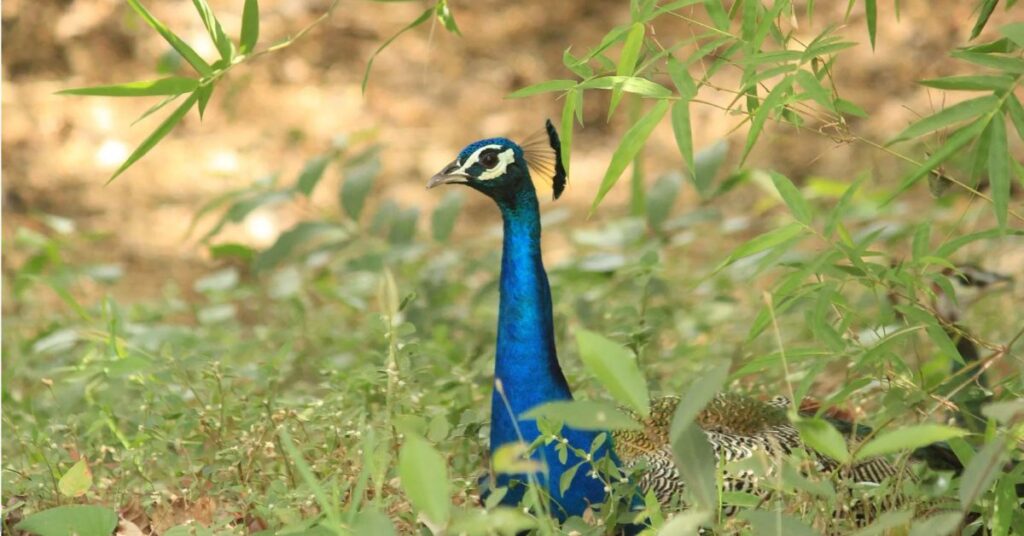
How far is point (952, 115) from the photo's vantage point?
5.17ft

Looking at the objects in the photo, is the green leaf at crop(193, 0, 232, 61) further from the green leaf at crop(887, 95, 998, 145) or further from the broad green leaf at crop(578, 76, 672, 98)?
the green leaf at crop(887, 95, 998, 145)

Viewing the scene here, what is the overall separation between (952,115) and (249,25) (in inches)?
37.9

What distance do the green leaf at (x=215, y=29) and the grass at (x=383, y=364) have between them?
0.43 meters

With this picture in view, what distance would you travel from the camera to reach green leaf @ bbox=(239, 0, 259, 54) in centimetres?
196

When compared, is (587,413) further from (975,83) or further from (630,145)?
(975,83)

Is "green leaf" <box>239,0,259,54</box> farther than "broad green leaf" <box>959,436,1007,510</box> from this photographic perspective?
Yes

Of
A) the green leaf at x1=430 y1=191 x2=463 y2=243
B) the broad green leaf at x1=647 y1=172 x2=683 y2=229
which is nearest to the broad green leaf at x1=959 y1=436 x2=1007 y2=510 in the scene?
the broad green leaf at x1=647 y1=172 x2=683 y2=229

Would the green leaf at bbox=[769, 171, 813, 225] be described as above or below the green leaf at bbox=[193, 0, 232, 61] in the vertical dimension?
below

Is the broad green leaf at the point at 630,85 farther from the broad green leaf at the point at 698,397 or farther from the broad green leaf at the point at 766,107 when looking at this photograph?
the broad green leaf at the point at 698,397

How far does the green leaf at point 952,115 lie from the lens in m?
1.57

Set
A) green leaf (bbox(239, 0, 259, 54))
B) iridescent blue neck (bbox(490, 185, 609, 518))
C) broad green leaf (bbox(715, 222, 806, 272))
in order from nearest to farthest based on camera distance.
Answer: broad green leaf (bbox(715, 222, 806, 272)) → green leaf (bbox(239, 0, 259, 54)) → iridescent blue neck (bbox(490, 185, 609, 518))

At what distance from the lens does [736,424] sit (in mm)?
2359

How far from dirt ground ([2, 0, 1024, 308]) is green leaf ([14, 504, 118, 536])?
2869mm

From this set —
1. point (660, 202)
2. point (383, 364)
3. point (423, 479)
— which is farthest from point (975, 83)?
point (660, 202)
